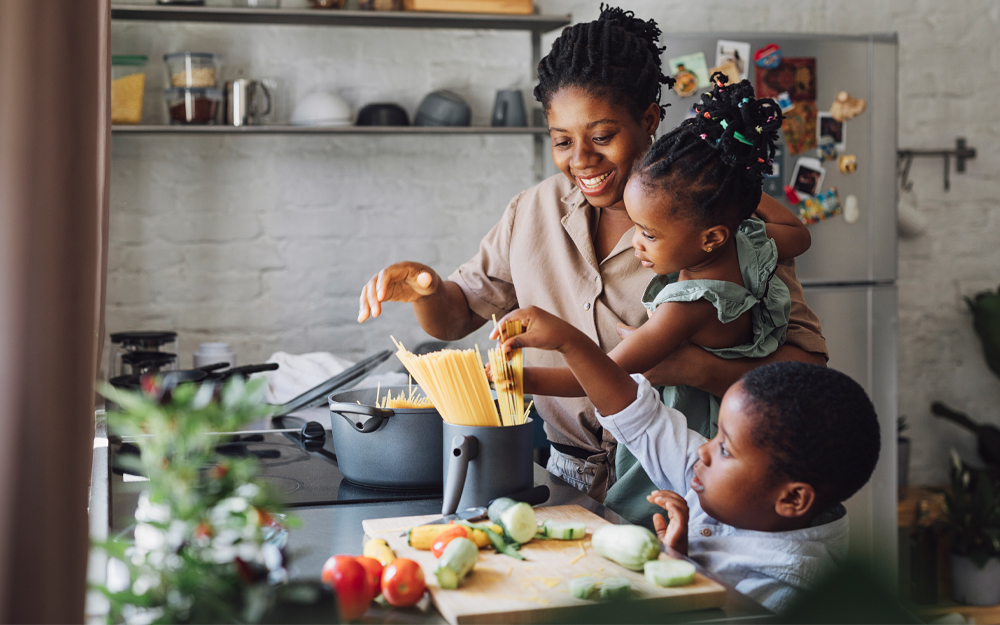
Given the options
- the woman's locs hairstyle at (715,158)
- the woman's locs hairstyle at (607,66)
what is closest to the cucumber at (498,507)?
the woman's locs hairstyle at (715,158)

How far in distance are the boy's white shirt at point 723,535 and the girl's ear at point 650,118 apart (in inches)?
18.3

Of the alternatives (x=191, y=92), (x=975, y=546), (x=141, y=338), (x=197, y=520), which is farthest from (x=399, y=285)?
(x=975, y=546)

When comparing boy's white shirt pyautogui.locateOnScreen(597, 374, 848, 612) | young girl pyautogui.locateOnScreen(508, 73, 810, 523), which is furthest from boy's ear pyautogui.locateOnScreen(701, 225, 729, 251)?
boy's white shirt pyautogui.locateOnScreen(597, 374, 848, 612)

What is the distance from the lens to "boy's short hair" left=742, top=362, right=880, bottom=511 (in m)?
0.96

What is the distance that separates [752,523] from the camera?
102 cm

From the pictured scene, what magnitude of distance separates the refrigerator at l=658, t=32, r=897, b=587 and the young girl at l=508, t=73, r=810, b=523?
1471 millimetres

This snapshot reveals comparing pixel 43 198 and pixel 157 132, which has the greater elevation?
pixel 157 132

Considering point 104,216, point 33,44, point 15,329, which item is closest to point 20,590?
point 15,329

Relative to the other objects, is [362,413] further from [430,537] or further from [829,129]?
[829,129]

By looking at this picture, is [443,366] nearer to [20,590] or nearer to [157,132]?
[20,590]

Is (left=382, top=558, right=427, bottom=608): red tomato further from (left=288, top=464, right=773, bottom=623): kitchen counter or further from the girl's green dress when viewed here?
the girl's green dress

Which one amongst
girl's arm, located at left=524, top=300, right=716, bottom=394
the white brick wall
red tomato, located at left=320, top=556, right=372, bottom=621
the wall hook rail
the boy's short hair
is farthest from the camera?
the wall hook rail

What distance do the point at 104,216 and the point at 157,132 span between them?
1.57 m

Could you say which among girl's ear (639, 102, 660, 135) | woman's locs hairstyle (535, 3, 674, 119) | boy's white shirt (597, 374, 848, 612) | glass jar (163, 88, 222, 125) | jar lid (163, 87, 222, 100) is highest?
jar lid (163, 87, 222, 100)
